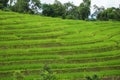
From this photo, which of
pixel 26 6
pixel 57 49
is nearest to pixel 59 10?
pixel 26 6

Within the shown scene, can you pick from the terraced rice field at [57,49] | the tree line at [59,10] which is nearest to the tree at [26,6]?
the tree line at [59,10]

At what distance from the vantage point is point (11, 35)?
4275cm

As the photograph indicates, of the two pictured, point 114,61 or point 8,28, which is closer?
point 114,61

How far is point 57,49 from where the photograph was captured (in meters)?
39.5

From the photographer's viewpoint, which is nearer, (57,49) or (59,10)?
(57,49)

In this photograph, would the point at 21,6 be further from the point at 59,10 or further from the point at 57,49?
the point at 57,49

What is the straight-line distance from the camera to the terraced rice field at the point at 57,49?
3503cm

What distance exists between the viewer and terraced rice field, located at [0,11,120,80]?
35.0 m

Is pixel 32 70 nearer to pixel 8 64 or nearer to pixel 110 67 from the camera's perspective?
pixel 8 64

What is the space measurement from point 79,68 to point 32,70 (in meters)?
4.66

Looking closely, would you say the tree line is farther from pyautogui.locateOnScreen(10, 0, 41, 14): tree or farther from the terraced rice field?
the terraced rice field

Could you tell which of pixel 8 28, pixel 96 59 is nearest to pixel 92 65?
pixel 96 59

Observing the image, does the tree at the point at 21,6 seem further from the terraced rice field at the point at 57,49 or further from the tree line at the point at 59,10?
the terraced rice field at the point at 57,49

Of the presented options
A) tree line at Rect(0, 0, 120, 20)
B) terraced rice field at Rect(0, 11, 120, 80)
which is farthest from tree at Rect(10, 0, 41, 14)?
terraced rice field at Rect(0, 11, 120, 80)
